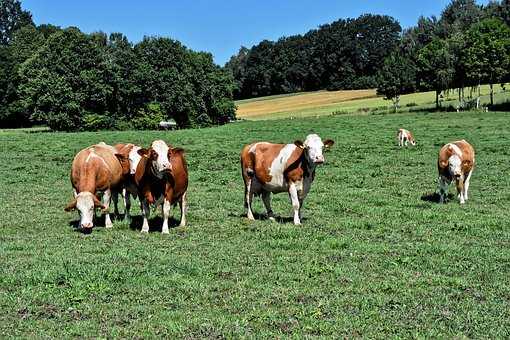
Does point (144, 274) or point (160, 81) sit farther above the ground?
point (160, 81)

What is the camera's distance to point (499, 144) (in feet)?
110

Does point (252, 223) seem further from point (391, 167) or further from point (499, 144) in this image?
point (499, 144)

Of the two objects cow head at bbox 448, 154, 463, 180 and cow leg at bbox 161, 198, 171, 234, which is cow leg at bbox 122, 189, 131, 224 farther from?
cow head at bbox 448, 154, 463, 180

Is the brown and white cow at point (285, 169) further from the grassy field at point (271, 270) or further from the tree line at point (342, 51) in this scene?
the tree line at point (342, 51)

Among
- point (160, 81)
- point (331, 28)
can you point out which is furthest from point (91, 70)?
point (331, 28)

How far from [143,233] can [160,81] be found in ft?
→ 209

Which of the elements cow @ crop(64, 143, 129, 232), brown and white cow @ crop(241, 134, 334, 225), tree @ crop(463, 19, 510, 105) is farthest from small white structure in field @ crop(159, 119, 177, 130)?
brown and white cow @ crop(241, 134, 334, 225)

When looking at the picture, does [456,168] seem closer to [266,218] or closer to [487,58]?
[266,218]

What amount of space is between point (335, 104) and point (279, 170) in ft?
279

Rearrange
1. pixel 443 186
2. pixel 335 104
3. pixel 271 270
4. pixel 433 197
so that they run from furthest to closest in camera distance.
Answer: pixel 335 104, pixel 433 197, pixel 443 186, pixel 271 270

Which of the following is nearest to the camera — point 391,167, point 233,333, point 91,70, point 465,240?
point 233,333

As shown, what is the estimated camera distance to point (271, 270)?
9766 mm

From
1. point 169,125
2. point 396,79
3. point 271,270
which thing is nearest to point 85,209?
point 271,270

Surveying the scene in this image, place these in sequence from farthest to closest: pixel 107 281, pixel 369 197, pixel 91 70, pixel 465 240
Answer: pixel 91 70 → pixel 369 197 → pixel 465 240 → pixel 107 281
